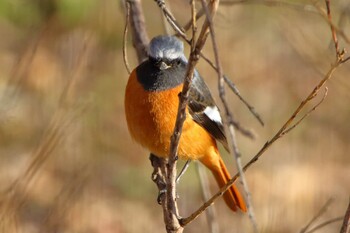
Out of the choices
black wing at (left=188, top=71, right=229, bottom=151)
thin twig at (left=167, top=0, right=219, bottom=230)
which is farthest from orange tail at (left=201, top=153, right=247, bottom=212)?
thin twig at (left=167, top=0, right=219, bottom=230)

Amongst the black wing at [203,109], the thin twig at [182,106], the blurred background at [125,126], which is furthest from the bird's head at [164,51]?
the blurred background at [125,126]

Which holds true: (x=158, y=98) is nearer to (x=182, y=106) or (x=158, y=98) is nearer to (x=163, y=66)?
(x=163, y=66)

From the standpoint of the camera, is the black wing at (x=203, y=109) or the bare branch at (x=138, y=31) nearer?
the black wing at (x=203, y=109)

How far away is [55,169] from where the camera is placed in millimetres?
7531

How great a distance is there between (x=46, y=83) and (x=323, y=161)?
313cm

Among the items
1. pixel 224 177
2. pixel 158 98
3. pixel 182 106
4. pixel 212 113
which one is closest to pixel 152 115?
pixel 158 98

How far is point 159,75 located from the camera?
464cm

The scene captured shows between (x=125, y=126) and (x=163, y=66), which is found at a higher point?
(x=163, y=66)

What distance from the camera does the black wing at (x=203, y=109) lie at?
192 inches

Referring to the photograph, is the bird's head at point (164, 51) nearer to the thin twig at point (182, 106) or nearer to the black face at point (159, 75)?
the black face at point (159, 75)

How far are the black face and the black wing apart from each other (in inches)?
7.3

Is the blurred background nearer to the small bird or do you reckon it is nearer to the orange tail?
the orange tail

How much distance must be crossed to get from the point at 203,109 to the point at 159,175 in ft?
1.89

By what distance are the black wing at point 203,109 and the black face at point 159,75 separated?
0.19 m
